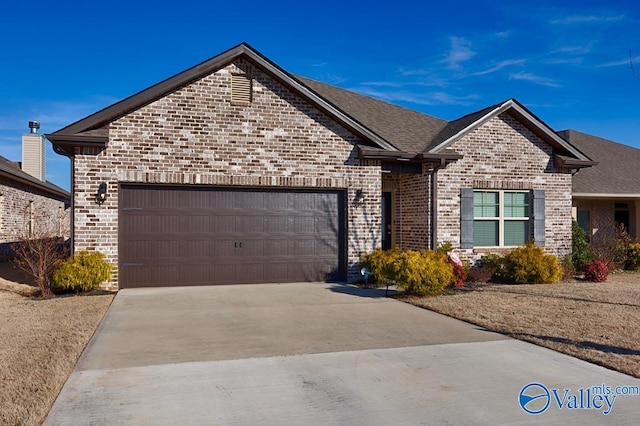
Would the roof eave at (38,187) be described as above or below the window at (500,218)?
above

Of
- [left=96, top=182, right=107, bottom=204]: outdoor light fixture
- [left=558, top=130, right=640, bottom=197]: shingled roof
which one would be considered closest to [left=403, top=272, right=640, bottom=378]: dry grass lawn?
[left=558, top=130, right=640, bottom=197]: shingled roof

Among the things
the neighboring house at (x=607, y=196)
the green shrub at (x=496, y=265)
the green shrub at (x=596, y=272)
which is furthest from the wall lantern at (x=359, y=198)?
the neighboring house at (x=607, y=196)

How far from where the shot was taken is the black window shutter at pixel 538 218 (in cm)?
1488

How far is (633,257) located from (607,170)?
13.3 ft

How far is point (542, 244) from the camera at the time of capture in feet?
49.3

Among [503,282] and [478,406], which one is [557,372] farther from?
[503,282]

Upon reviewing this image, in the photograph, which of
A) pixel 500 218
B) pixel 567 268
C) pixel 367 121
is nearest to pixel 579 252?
pixel 567 268

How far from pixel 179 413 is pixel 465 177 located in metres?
11.6

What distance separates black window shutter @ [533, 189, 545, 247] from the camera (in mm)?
14881

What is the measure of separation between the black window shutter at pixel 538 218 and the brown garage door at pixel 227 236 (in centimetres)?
575

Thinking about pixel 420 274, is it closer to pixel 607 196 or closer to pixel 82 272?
pixel 82 272

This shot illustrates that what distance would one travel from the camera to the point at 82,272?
10742 mm

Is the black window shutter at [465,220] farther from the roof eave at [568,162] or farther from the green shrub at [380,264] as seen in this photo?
the roof eave at [568,162]

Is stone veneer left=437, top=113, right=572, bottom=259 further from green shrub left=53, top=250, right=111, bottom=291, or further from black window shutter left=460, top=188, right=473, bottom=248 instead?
green shrub left=53, top=250, right=111, bottom=291
